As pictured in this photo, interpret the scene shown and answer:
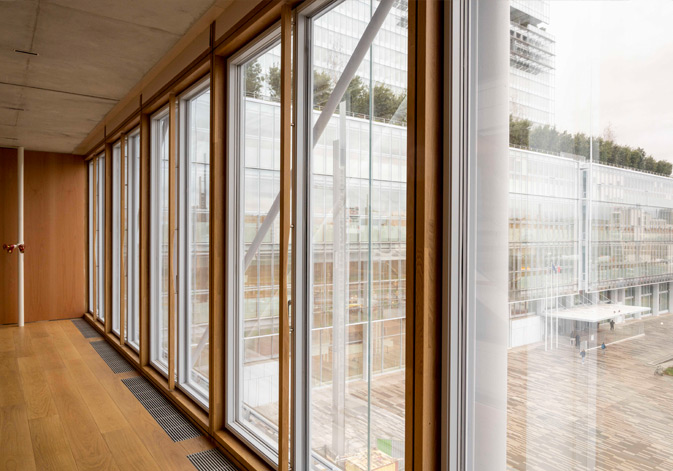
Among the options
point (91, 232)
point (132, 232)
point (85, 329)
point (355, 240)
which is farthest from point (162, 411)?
point (91, 232)

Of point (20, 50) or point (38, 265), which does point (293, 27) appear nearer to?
point (20, 50)

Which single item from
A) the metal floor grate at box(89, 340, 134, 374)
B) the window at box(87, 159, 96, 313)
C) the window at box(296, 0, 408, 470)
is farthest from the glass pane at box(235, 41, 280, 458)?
the window at box(87, 159, 96, 313)

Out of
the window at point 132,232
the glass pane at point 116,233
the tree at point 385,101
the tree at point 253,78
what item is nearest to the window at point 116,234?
the glass pane at point 116,233

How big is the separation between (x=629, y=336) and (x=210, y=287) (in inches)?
95.3

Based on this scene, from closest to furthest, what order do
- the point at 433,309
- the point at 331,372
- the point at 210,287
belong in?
the point at 433,309 < the point at 331,372 < the point at 210,287

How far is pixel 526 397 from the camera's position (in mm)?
1329

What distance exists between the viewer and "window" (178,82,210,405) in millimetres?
3436

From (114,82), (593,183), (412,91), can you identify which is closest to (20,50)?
(114,82)

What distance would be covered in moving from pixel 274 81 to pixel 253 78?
26cm

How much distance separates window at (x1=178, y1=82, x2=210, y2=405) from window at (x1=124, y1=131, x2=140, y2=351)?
61.3 inches

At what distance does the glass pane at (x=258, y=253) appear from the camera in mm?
2613

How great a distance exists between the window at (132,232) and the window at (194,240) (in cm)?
156

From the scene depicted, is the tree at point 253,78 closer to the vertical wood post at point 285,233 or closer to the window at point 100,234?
the vertical wood post at point 285,233

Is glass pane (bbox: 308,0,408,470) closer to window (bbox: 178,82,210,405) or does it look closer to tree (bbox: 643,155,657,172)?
tree (bbox: 643,155,657,172)
